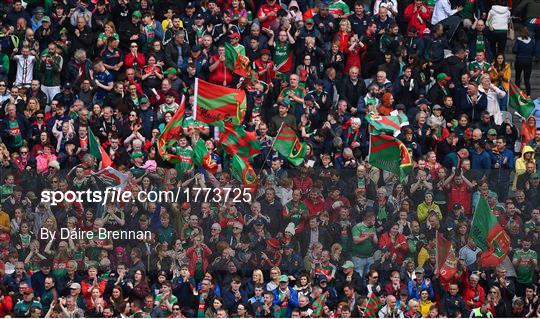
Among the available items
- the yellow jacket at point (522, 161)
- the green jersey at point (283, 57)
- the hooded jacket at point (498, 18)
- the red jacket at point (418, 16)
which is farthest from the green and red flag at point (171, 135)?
the hooded jacket at point (498, 18)

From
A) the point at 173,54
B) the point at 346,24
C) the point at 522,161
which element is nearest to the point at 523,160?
the point at 522,161

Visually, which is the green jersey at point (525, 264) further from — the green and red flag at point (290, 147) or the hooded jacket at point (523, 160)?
the green and red flag at point (290, 147)

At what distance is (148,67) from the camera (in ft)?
129

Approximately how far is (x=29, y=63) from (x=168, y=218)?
575 centimetres

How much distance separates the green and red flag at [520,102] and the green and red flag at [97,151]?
819 cm

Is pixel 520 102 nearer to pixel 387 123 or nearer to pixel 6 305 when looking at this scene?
pixel 387 123

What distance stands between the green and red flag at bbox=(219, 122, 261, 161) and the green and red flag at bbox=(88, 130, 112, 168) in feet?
6.77

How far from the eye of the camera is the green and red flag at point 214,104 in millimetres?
37312

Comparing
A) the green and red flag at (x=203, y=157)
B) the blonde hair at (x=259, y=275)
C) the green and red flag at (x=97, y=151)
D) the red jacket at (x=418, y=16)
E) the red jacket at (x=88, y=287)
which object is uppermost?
the red jacket at (x=418, y=16)

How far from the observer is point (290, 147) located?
36938 mm

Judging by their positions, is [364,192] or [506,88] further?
[506,88]

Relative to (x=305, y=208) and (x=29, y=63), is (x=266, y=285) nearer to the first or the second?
(x=305, y=208)

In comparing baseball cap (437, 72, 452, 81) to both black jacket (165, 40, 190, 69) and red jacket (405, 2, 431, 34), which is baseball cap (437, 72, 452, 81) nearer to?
red jacket (405, 2, 431, 34)

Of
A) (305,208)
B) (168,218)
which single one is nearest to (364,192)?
(305,208)
